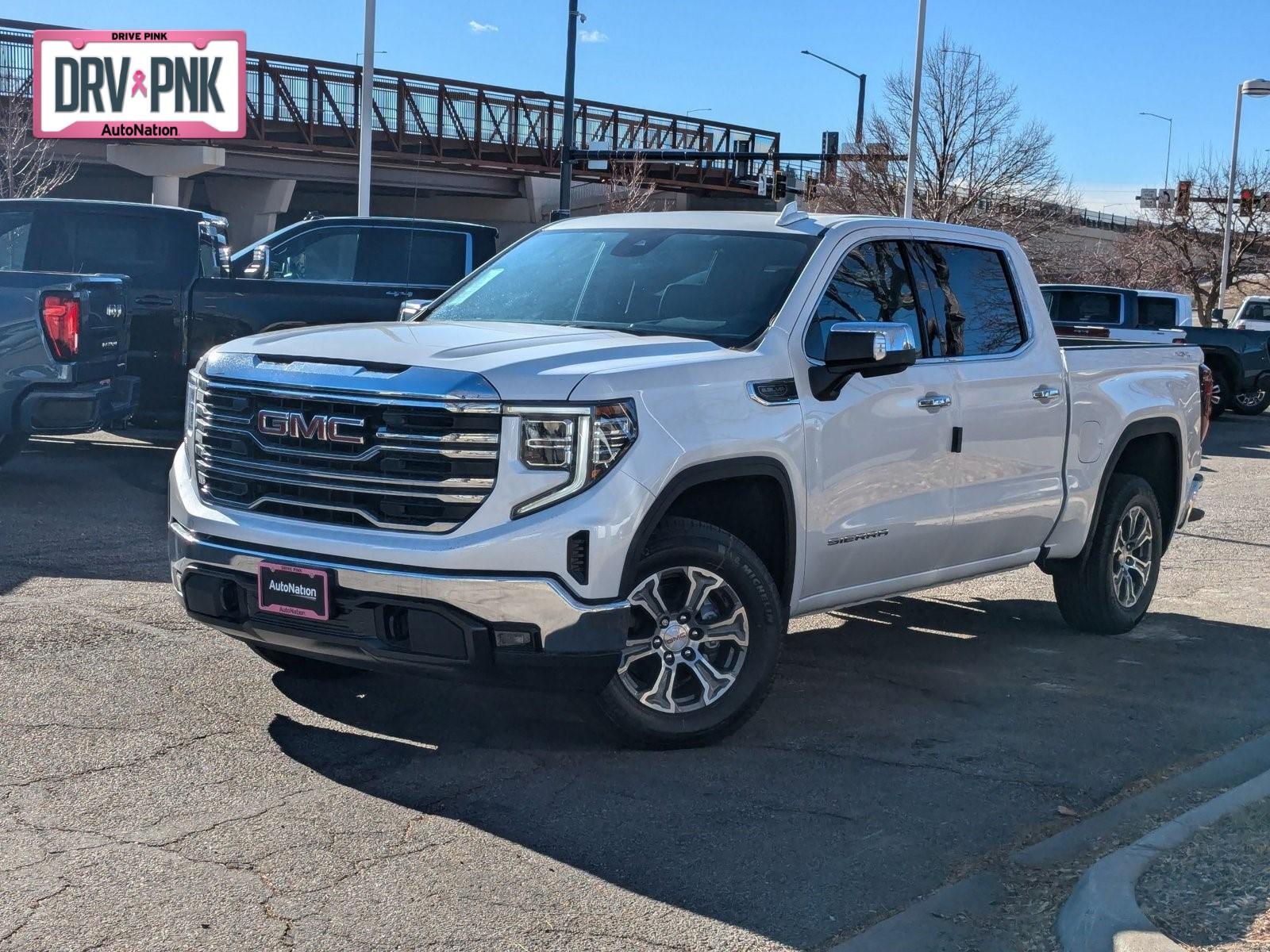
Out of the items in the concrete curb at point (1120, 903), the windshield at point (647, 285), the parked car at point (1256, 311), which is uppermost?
the parked car at point (1256, 311)

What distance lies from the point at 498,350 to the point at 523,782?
4.67ft

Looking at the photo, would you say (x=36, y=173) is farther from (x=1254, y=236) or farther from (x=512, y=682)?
(x=1254, y=236)

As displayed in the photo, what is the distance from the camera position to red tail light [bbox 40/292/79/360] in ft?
33.7

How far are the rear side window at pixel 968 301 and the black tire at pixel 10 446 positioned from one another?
6.96 m

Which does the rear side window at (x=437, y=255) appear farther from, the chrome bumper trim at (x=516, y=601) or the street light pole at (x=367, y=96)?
the chrome bumper trim at (x=516, y=601)

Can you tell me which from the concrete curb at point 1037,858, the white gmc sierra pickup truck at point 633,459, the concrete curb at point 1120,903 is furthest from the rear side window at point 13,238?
the concrete curb at point 1120,903

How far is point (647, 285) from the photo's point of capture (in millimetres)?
6141

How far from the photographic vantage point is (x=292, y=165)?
39.7 meters

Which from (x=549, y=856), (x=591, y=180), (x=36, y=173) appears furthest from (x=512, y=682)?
(x=591, y=180)

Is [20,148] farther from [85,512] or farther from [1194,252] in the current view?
[1194,252]

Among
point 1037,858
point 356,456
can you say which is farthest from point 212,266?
point 1037,858

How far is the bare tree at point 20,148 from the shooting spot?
31328 mm

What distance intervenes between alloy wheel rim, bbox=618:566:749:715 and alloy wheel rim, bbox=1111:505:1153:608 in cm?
312

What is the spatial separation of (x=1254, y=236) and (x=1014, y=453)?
5027 centimetres
